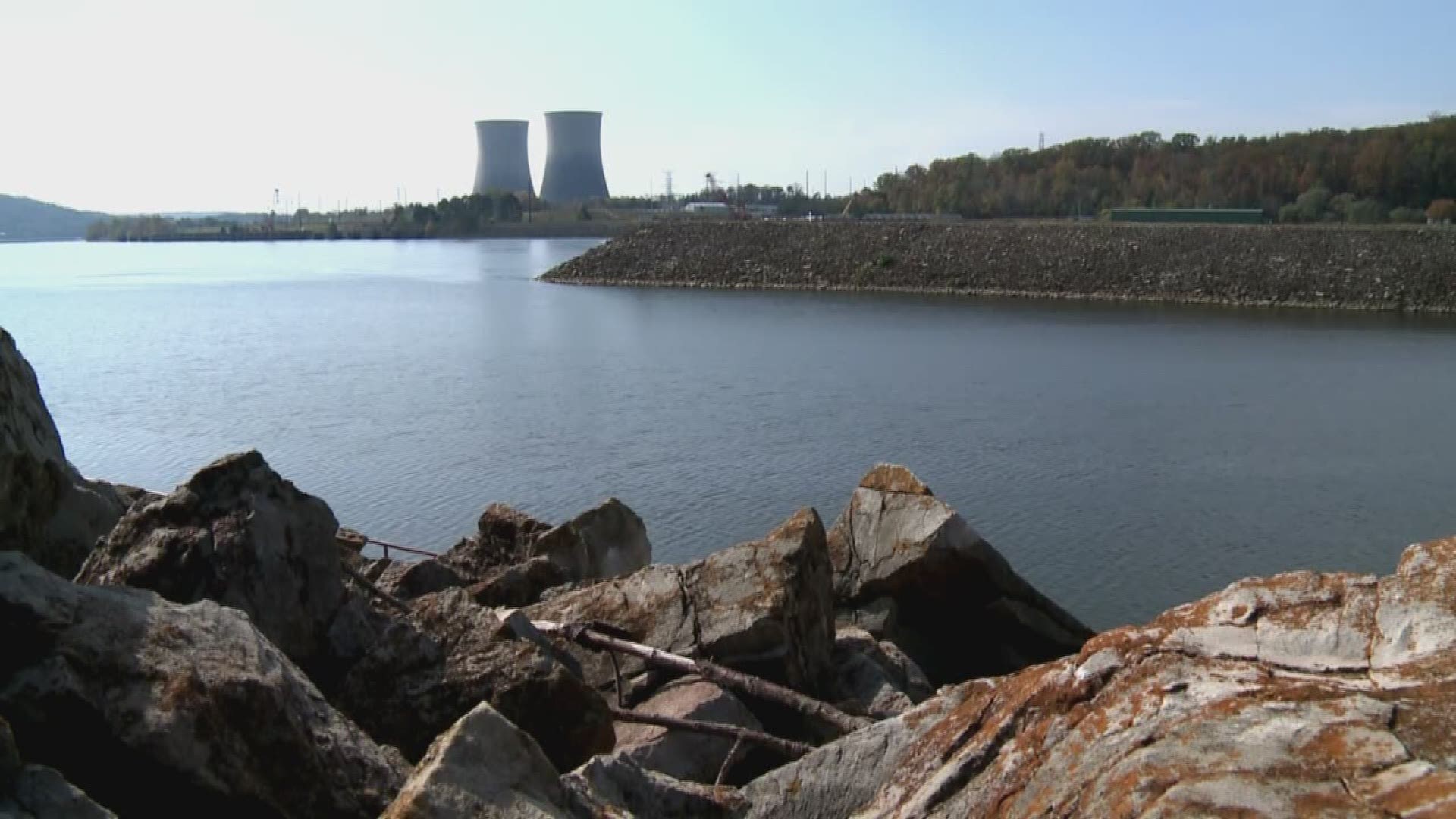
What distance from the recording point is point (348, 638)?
4.26 meters

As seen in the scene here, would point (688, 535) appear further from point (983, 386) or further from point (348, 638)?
point (983, 386)

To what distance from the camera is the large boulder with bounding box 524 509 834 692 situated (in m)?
5.56

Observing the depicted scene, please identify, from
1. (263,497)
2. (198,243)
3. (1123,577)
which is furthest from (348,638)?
(198,243)

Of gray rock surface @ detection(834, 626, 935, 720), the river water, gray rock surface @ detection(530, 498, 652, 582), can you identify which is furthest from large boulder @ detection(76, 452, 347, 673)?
the river water

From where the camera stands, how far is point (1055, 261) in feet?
173

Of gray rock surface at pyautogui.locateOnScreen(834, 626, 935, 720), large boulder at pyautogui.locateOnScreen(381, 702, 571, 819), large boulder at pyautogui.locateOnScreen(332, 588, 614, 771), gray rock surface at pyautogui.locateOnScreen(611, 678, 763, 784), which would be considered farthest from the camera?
gray rock surface at pyautogui.locateOnScreen(834, 626, 935, 720)

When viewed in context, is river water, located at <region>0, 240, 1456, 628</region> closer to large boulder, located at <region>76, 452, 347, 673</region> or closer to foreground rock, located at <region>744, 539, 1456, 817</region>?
large boulder, located at <region>76, 452, 347, 673</region>

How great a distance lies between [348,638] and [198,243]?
556ft

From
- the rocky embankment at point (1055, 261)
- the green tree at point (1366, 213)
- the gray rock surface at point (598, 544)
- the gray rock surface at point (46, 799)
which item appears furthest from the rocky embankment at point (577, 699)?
the green tree at point (1366, 213)

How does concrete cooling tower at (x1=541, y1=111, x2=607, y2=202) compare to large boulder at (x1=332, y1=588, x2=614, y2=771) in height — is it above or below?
above

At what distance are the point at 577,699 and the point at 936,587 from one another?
3.64 meters

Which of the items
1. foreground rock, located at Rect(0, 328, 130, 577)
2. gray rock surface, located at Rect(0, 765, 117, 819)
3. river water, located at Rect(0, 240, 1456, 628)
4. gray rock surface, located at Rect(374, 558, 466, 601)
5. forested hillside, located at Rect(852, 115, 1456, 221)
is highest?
forested hillside, located at Rect(852, 115, 1456, 221)

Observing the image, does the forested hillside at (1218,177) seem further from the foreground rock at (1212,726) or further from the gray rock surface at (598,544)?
the foreground rock at (1212,726)

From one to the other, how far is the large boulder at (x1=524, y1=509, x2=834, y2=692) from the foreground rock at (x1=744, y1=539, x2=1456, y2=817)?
6.55 feet
